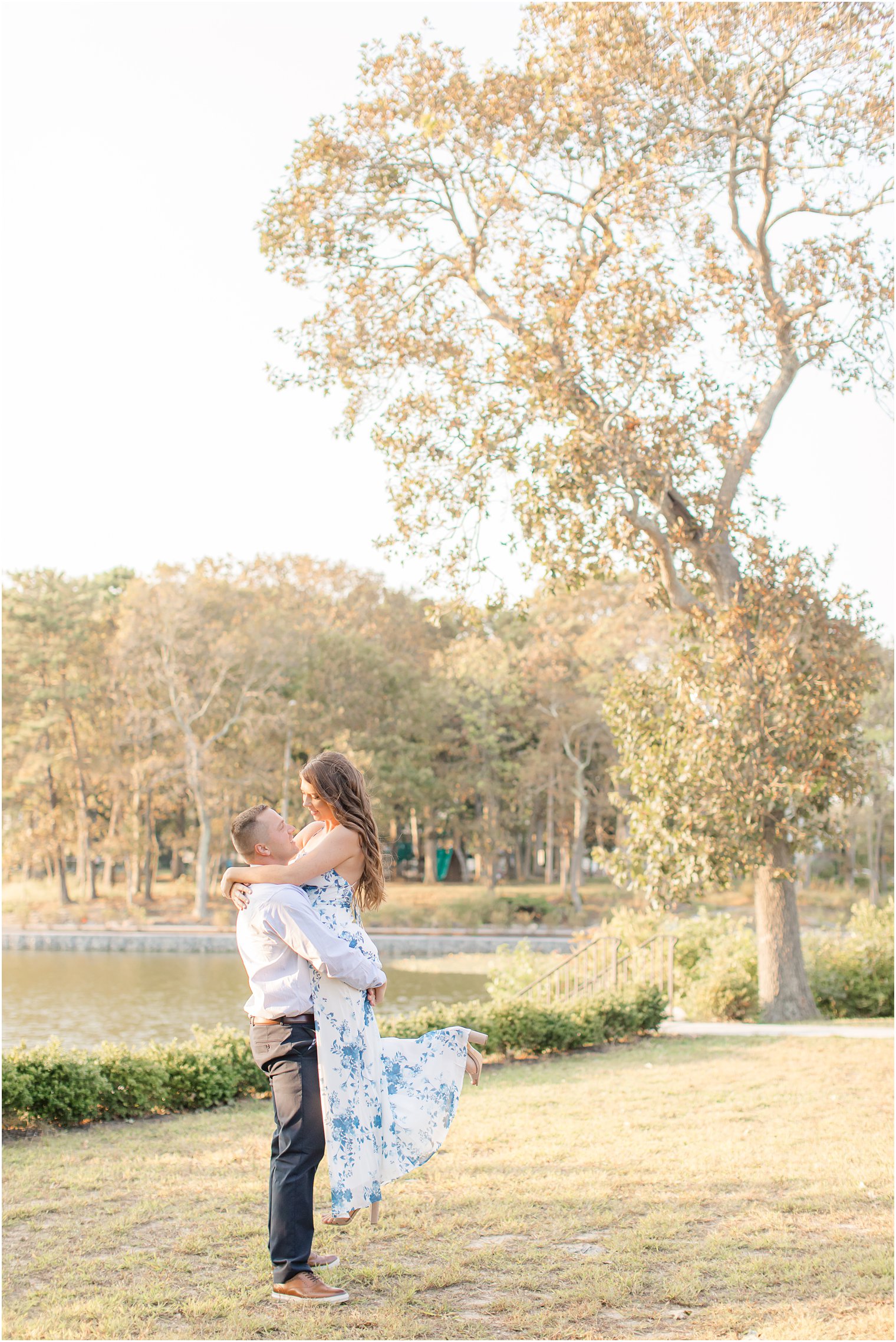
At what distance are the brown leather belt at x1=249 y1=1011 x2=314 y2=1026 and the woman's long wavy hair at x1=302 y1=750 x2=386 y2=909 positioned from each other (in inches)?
16.3

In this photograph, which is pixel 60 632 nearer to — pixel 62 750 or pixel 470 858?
pixel 62 750

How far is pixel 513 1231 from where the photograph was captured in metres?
4.54

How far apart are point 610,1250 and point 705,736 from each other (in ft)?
25.2

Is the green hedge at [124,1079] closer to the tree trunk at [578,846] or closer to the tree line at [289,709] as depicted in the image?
the tree line at [289,709]

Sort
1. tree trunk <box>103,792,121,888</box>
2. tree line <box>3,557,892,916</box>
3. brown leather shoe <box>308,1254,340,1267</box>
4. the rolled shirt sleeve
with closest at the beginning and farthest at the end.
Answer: the rolled shirt sleeve < brown leather shoe <box>308,1254,340,1267</box> < tree line <box>3,557,892,916</box> < tree trunk <box>103,792,121,888</box>

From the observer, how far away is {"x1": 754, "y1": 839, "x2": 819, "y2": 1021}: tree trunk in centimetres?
1237

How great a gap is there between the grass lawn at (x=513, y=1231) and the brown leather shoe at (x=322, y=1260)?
101 mm

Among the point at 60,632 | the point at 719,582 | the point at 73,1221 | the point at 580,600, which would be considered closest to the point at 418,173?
the point at 719,582

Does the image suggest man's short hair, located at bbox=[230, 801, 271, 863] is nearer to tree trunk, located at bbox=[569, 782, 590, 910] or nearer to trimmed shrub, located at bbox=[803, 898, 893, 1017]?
Result: trimmed shrub, located at bbox=[803, 898, 893, 1017]

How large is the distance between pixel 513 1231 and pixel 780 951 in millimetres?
8632

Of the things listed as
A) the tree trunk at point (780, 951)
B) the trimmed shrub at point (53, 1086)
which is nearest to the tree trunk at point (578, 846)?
the tree trunk at point (780, 951)

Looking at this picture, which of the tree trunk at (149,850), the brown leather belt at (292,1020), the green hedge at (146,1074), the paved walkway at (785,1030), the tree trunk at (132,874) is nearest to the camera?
the brown leather belt at (292,1020)

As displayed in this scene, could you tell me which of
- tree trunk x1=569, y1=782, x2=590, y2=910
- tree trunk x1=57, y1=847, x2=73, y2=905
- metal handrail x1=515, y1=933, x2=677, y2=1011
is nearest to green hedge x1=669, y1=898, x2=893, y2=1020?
metal handrail x1=515, y1=933, x2=677, y2=1011

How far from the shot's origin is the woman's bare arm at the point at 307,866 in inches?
142
